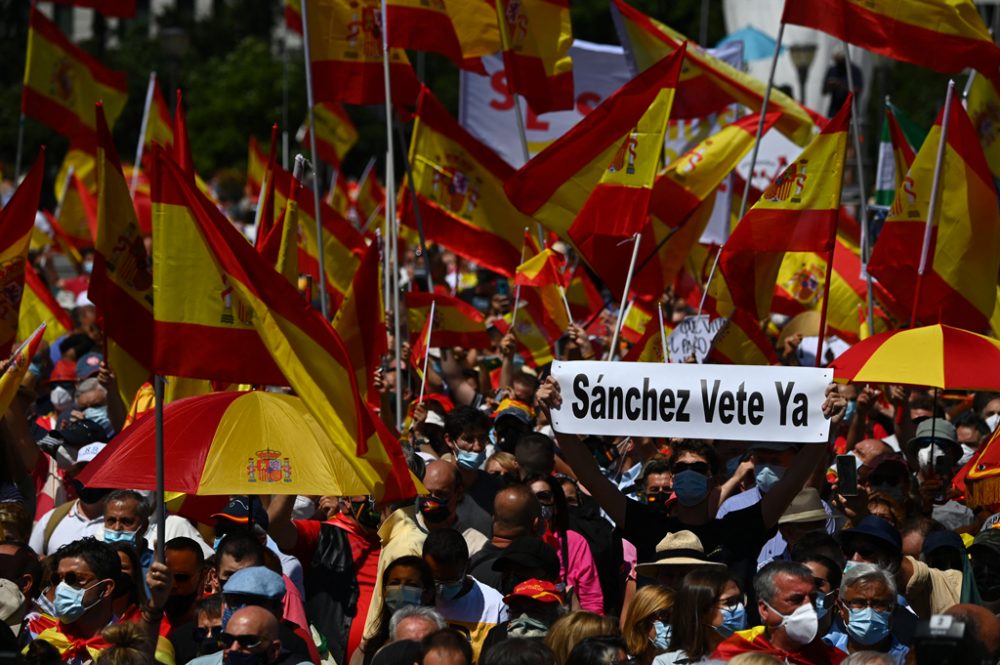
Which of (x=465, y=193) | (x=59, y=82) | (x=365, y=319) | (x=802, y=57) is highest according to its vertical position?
(x=802, y=57)

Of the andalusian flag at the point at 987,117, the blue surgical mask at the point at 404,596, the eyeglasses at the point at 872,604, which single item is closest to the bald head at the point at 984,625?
the eyeglasses at the point at 872,604

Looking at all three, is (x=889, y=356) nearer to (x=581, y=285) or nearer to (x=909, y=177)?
(x=909, y=177)

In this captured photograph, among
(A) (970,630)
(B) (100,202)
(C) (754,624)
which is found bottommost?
(C) (754,624)

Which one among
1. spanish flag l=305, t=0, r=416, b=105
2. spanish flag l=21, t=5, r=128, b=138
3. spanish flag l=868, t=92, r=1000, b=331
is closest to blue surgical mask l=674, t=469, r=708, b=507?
spanish flag l=868, t=92, r=1000, b=331

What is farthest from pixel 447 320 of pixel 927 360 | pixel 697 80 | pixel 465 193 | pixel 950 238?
pixel 927 360

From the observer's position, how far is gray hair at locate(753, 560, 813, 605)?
20.0 ft

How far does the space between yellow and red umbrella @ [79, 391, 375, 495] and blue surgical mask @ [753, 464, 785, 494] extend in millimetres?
1914

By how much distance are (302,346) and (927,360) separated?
321cm

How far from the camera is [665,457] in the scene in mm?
8977

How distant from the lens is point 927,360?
8.58 meters

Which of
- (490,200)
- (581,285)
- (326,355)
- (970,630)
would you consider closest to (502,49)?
(490,200)

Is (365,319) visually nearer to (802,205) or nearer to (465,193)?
(802,205)

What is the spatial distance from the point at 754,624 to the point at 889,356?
7.09 feet

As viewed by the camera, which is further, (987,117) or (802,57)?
(802,57)
